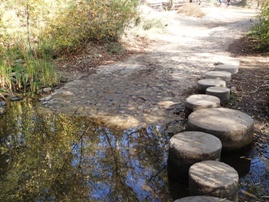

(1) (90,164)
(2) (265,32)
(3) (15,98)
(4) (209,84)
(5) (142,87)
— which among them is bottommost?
(1) (90,164)

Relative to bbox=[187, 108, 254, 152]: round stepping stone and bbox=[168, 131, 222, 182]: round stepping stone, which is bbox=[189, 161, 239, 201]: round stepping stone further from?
bbox=[187, 108, 254, 152]: round stepping stone

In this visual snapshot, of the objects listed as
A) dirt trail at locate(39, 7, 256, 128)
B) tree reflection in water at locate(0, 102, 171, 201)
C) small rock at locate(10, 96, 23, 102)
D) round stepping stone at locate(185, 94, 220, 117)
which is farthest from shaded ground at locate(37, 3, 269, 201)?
small rock at locate(10, 96, 23, 102)

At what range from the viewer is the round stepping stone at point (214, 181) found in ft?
7.36

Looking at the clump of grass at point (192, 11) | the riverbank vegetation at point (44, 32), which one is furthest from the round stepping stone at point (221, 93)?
the clump of grass at point (192, 11)

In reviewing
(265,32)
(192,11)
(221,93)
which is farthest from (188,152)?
(192,11)

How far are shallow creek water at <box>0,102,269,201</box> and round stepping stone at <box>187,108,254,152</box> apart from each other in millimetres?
178

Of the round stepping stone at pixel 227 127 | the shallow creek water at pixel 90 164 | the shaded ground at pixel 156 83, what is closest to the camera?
the shallow creek water at pixel 90 164

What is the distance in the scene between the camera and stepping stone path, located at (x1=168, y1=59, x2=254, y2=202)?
7.47ft

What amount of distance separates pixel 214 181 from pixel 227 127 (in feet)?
3.54

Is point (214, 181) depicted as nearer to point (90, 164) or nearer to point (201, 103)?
point (90, 164)

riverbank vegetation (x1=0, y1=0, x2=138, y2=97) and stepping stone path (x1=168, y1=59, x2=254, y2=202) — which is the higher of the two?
riverbank vegetation (x1=0, y1=0, x2=138, y2=97)

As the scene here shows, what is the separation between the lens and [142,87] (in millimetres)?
5605

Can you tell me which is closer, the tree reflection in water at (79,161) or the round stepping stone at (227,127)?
the tree reflection in water at (79,161)

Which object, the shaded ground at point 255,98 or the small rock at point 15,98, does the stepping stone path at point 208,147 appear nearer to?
the shaded ground at point 255,98
